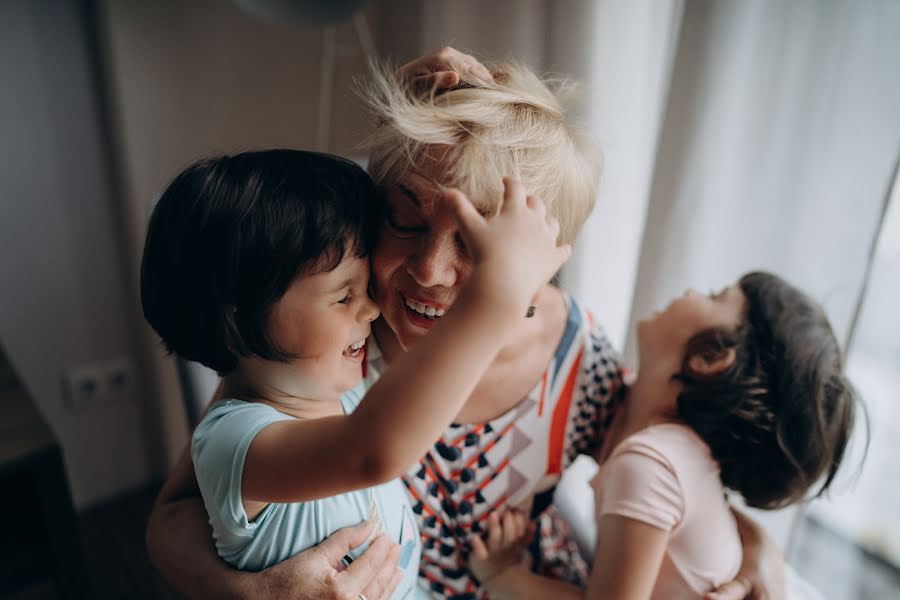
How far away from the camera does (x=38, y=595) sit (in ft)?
5.00

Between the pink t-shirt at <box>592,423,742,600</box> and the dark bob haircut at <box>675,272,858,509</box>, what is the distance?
0.04 metres

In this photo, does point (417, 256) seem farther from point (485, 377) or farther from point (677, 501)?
point (677, 501)

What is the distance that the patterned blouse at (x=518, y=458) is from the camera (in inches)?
36.1

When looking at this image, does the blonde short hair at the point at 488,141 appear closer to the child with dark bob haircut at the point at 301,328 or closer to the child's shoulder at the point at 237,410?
the child with dark bob haircut at the point at 301,328

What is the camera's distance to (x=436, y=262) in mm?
646

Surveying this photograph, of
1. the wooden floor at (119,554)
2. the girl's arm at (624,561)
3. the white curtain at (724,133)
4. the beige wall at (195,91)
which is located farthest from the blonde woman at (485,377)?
the wooden floor at (119,554)

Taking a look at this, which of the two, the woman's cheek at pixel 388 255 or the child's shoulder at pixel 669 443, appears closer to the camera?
the woman's cheek at pixel 388 255

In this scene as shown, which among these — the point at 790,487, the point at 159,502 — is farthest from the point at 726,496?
the point at 159,502

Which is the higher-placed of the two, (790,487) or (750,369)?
(750,369)

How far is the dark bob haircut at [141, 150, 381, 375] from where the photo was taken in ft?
1.94

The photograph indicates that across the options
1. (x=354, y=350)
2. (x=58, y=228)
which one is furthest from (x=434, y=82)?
(x=58, y=228)

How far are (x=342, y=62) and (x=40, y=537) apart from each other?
4.50 ft

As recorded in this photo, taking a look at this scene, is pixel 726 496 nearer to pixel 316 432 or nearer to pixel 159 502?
pixel 316 432

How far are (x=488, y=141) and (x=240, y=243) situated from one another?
0.28 metres
